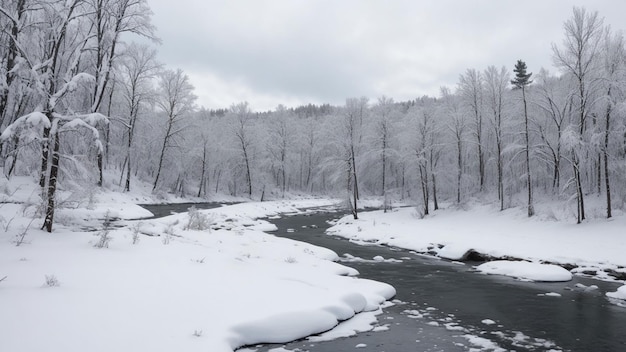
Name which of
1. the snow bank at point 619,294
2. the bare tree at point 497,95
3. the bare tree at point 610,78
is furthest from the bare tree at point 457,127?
the snow bank at point 619,294

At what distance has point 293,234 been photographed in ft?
82.4

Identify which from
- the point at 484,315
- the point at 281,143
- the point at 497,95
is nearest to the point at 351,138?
the point at 497,95

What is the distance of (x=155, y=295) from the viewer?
778 cm

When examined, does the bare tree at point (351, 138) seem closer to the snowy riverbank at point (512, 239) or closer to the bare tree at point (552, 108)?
the snowy riverbank at point (512, 239)

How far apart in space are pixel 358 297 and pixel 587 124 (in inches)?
1138

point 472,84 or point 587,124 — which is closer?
point 587,124

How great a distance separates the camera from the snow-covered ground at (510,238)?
15820mm

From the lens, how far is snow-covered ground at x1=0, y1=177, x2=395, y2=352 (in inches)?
233

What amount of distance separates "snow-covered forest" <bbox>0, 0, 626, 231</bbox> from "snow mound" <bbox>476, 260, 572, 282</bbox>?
29.1 ft

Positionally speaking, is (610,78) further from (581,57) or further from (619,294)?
(619,294)

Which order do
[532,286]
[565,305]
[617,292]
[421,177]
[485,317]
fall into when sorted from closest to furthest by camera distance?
1. [485,317]
2. [565,305]
3. [617,292]
4. [532,286]
5. [421,177]

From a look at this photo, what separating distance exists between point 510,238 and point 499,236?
910 millimetres

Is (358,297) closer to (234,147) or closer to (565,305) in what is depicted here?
(565,305)

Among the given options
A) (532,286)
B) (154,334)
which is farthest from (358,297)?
(532,286)
